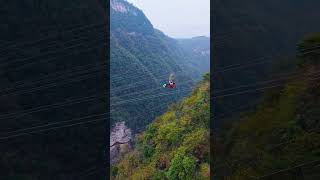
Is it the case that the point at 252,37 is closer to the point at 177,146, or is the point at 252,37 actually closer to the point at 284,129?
the point at 284,129

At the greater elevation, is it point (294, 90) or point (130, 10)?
point (130, 10)

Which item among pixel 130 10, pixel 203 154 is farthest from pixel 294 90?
pixel 130 10

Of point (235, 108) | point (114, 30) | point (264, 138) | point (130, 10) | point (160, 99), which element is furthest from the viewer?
point (130, 10)
